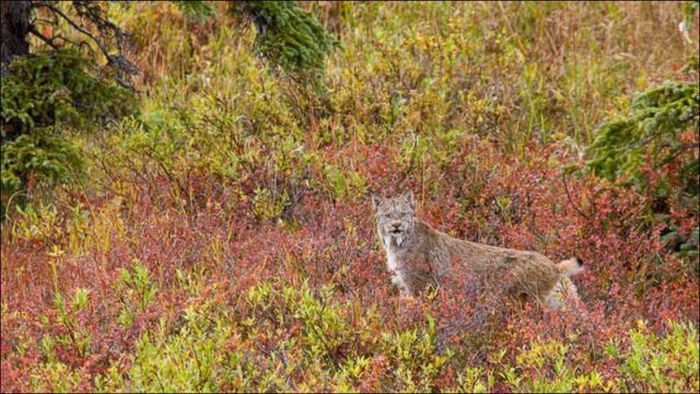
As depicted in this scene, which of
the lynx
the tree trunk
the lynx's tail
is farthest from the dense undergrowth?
the tree trunk

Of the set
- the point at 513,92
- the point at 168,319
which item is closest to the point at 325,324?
the point at 168,319

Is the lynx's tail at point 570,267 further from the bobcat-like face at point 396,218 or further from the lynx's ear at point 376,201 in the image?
the lynx's ear at point 376,201

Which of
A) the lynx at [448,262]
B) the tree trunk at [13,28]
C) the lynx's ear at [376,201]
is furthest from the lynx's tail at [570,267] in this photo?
the tree trunk at [13,28]

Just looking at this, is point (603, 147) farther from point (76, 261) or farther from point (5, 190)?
point (5, 190)

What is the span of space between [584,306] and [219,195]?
3411 millimetres

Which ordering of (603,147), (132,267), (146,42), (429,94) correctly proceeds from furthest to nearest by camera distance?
1. (146,42)
2. (429,94)
3. (603,147)
4. (132,267)

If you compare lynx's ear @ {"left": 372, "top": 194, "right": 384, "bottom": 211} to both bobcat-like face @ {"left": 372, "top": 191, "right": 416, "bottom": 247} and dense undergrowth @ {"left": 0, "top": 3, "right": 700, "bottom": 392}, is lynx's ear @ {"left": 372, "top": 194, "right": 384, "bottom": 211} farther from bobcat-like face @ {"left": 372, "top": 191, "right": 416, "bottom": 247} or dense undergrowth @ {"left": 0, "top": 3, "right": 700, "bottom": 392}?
dense undergrowth @ {"left": 0, "top": 3, "right": 700, "bottom": 392}

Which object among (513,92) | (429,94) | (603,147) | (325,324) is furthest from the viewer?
(513,92)

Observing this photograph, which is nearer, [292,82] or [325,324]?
[325,324]

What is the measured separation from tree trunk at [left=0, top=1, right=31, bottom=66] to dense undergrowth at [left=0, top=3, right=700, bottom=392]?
3.26ft

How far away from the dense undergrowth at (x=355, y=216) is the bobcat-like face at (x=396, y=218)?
0.25 meters

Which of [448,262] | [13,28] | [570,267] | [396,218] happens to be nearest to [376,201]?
[396,218]

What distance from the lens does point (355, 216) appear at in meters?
9.56

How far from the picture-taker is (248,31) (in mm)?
13391
